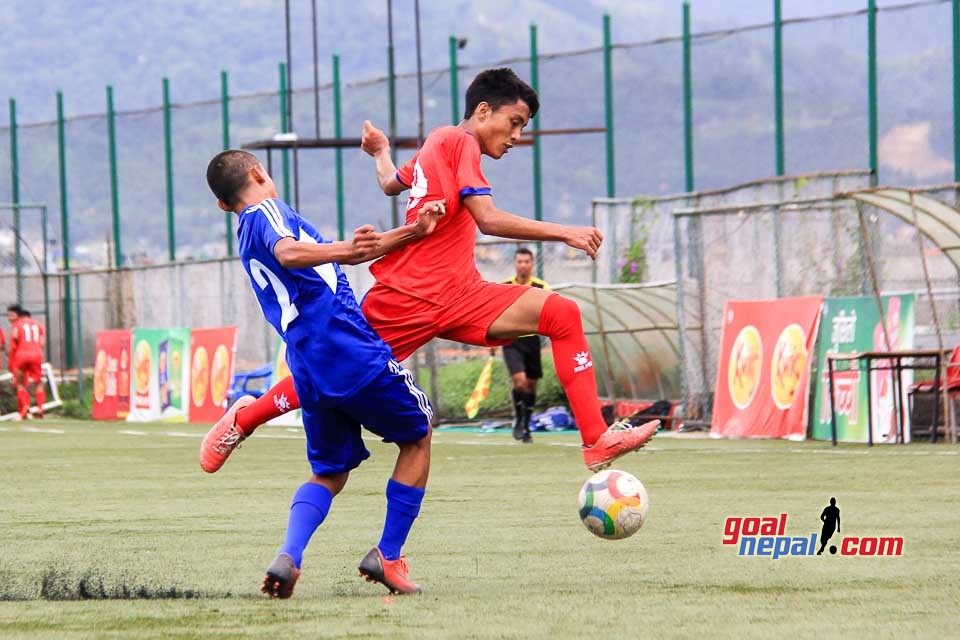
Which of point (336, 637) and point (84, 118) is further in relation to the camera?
point (84, 118)

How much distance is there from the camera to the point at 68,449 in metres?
17.4

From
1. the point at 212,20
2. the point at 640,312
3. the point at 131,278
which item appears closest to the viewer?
the point at 640,312

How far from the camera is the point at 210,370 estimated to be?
2477 cm

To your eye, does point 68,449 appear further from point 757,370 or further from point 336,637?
point 336,637

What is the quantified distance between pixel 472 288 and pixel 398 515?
107cm

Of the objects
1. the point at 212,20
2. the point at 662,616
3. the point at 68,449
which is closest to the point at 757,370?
the point at 68,449

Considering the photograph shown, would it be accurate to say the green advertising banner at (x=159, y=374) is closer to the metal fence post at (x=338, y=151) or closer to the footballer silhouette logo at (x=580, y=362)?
the metal fence post at (x=338, y=151)

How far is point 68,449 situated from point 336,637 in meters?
13.0

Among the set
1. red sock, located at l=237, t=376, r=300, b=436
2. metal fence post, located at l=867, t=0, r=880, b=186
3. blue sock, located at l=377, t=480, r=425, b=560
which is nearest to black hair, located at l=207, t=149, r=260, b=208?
red sock, located at l=237, t=376, r=300, b=436

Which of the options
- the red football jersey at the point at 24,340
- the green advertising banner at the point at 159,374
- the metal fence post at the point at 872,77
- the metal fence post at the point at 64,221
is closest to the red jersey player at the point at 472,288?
the metal fence post at the point at 872,77

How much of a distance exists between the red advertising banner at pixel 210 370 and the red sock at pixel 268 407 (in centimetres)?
1723

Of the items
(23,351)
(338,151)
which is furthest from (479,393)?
(338,151)

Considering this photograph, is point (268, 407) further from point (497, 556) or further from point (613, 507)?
point (613, 507)

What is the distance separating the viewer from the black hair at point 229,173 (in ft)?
20.7
